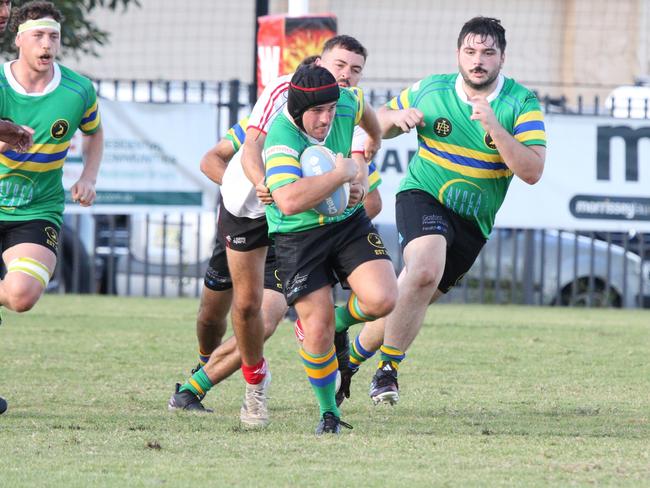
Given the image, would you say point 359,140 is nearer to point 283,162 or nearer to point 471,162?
point 471,162

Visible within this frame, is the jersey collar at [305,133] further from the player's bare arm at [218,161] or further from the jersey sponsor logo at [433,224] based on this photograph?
the jersey sponsor logo at [433,224]

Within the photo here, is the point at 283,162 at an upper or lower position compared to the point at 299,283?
upper

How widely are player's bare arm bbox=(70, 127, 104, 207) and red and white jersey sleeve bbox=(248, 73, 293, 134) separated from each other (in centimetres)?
122

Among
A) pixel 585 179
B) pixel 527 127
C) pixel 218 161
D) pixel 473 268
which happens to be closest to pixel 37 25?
pixel 218 161

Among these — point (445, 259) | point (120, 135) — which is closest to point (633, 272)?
point (120, 135)

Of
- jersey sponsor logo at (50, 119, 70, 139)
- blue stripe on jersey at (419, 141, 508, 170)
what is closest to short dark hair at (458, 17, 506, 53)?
blue stripe on jersey at (419, 141, 508, 170)

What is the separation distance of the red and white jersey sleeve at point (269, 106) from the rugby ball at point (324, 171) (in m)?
0.34

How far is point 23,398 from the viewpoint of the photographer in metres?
8.10

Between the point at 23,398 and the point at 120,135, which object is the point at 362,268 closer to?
the point at 23,398

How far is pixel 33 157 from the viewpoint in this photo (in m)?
7.61

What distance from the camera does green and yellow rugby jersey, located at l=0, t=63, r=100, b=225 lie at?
7562 millimetres

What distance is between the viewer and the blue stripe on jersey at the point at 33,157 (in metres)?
7.55

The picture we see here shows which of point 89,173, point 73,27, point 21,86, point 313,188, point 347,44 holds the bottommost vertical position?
point 313,188

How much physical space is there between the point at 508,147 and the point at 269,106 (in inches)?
59.0
